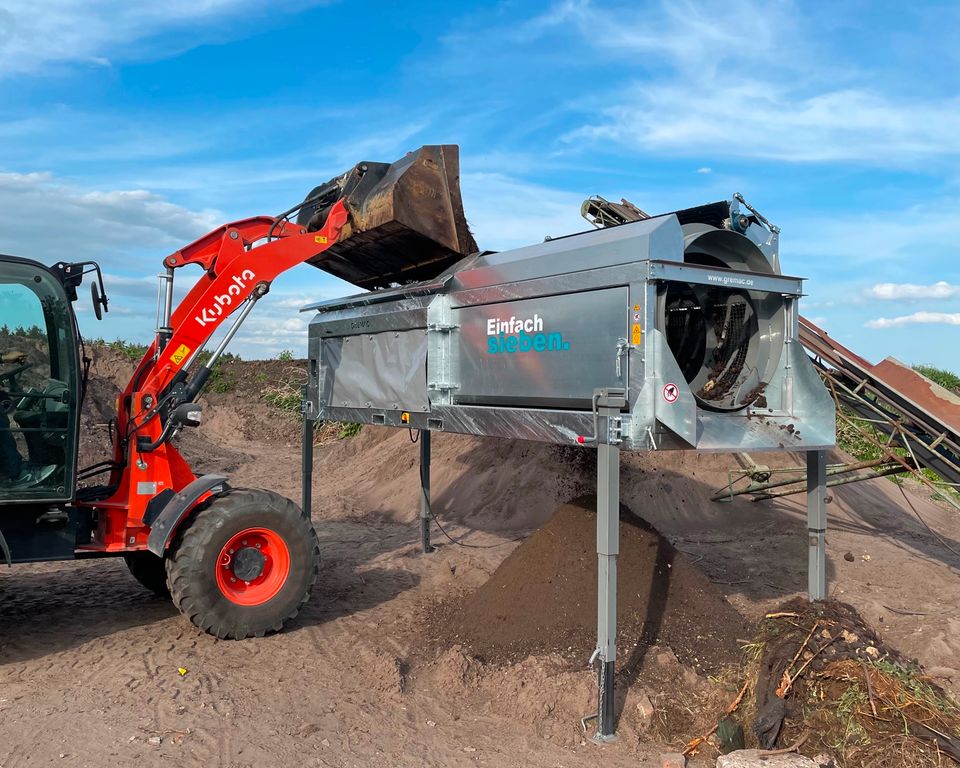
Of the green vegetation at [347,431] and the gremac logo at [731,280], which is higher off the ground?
A: the gremac logo at [731,280]

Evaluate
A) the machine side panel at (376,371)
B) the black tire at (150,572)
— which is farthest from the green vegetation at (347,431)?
the black tire at (150,572)

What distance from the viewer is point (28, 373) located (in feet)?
18.0

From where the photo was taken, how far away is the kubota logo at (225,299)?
6.39 metres

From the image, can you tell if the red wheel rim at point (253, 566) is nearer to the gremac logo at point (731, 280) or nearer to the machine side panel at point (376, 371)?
the machine side panel at point (376, 371)

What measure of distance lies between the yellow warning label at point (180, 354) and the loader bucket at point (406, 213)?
1.71 meters

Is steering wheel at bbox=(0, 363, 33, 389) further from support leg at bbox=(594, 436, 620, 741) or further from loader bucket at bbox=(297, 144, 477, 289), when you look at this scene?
support leg at bbox=(594, 436, 620, 741)

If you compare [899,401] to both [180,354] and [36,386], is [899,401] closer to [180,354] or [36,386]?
[180,354]

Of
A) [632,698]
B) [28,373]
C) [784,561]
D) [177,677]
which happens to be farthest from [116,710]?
[784,561]

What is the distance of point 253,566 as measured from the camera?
19.9 feet

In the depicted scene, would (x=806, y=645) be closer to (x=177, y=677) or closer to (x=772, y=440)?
(x=772, y=440)

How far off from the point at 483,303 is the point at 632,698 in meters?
2.87

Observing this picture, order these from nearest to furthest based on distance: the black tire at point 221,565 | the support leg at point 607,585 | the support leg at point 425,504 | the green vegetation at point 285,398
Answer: the support leg at point 607,585 → the black tire at point 221,565 → the support leg at point 425,504 → the green vegetation at point 285,398

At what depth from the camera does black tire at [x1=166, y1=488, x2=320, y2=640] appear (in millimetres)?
5750

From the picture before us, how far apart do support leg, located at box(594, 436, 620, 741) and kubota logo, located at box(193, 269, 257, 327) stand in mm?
3561
